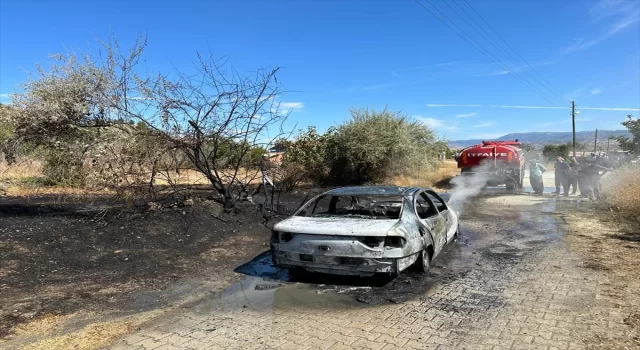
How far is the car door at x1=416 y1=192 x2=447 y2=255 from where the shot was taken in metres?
6.23

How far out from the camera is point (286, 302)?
16.5ft

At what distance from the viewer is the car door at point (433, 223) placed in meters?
6.23

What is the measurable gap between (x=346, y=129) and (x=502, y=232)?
12.3 m

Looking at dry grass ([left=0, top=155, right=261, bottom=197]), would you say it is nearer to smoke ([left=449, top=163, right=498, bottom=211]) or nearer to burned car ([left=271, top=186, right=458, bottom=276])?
burned car ([left=271, top=186, right=458, bottom=276])

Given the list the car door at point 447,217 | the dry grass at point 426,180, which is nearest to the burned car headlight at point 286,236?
the car door at point 447,217

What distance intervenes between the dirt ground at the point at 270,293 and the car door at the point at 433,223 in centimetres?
42

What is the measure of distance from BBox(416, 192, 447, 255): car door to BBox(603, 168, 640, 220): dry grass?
6.56m

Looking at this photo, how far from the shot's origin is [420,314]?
14.8ft

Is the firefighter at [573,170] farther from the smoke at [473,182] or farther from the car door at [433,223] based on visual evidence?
the car door at [433,223]

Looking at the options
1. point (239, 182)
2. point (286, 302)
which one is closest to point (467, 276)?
point (286, 302)

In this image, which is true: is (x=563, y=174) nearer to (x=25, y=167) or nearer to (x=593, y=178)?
(x=593, y=178)

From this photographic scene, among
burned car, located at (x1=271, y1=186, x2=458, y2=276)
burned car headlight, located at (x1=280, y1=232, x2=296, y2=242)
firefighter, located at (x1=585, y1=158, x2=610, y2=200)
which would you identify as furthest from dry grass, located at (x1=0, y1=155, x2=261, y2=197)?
firefighter, located at (x1=585, y1=158, x2=610, y2=200)

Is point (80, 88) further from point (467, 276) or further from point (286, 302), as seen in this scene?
point (467, 276)

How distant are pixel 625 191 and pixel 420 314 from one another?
36.9ft
